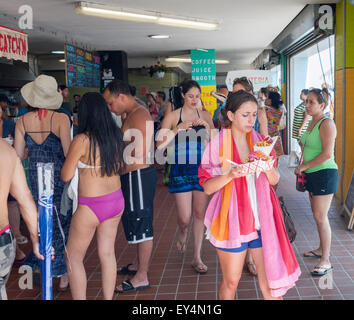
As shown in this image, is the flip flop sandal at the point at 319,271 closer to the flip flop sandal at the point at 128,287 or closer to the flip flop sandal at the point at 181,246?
the flip flop sandal at the point at 181,246

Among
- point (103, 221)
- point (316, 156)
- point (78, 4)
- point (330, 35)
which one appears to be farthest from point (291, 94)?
point (103, 221)

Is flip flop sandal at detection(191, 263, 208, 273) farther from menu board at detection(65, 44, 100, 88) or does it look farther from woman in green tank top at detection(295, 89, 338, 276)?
menu board at detection(65, 44, 100, 88)

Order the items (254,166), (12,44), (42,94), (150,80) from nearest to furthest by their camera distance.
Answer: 1. (254,166)
2. (42,94)
3. (12,44)
4. (150,80)

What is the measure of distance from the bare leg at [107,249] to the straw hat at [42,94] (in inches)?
44.7

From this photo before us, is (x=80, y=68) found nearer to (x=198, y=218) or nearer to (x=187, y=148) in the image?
(x=187, y=148)

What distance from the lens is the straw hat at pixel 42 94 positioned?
3287 millimetres

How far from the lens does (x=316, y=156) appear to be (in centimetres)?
370

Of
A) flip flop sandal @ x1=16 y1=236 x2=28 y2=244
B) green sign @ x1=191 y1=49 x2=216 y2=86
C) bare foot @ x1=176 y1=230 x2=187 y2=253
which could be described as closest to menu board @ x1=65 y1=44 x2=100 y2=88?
green sign @ x1=191 y1=49 x2=216 y2=86

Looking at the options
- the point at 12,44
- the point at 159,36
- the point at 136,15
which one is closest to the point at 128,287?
the point at 12,44

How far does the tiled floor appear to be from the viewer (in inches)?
132

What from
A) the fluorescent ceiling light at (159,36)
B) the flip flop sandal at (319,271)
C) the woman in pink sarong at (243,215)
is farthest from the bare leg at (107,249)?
the fluorescent ceiling light at (159,36)

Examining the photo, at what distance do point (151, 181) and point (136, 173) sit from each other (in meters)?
0.16

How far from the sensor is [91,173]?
2713 millimetres
